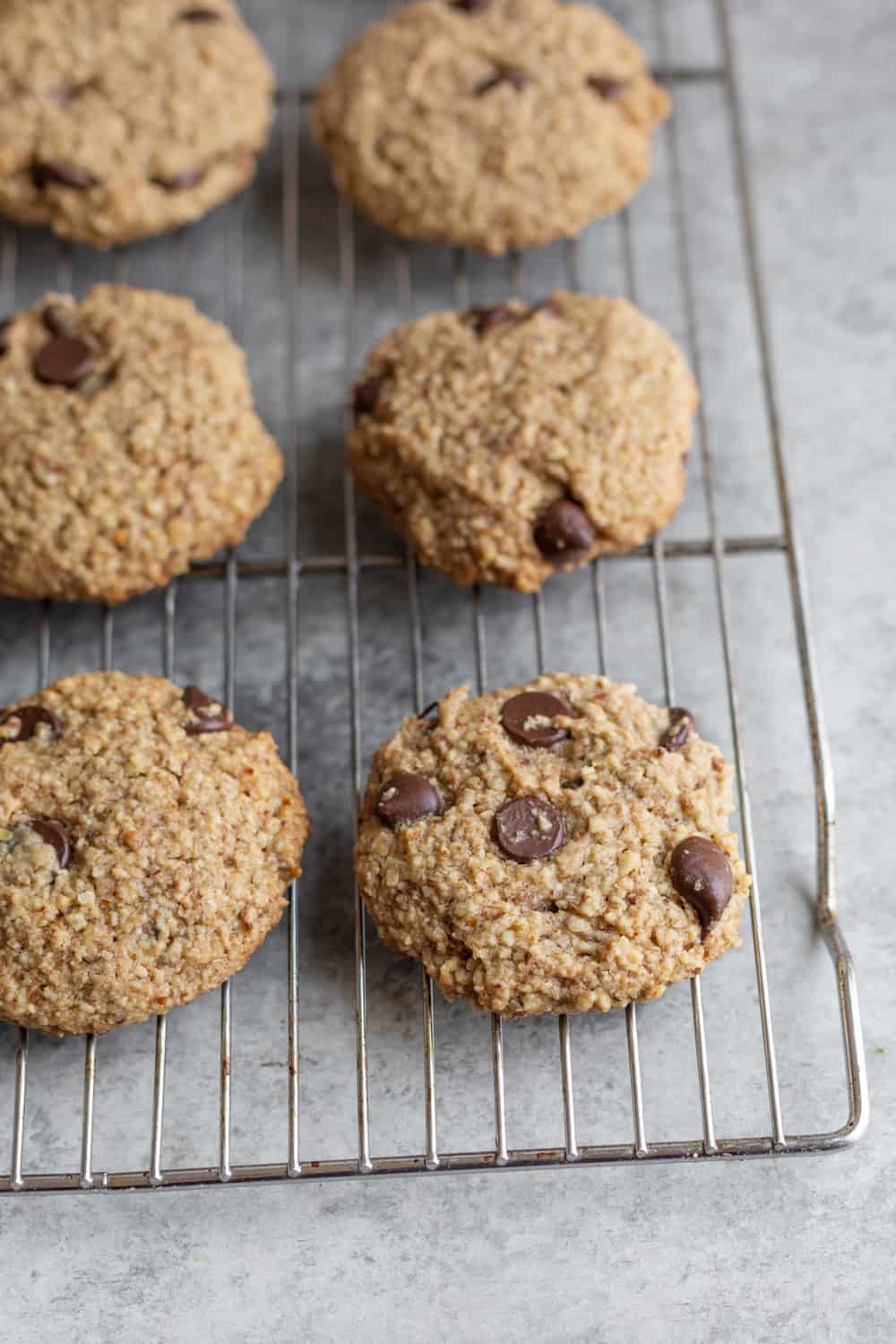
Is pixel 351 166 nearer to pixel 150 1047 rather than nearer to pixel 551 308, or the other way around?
pixel 551 308

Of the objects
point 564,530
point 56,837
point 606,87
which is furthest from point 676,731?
point 606,87

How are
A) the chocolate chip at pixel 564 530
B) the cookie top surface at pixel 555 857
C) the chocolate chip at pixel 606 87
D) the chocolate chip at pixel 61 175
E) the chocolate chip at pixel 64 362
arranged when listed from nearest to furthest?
1. the cookie top surface at pixel 555 857
2. the chocolate chip at pixel 564 530
3. the chocolate chip at pixel 64 362
4. the chocolate chip at pixel 61 175
5. the chocolate chip at pixel 606 87

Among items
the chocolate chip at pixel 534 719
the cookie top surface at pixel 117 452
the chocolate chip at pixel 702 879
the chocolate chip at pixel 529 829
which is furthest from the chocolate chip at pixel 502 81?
the chocolate chip at pixel 702 879

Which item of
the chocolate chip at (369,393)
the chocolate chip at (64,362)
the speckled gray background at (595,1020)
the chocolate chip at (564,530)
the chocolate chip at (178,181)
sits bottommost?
the speckled gray background at (595,1020)

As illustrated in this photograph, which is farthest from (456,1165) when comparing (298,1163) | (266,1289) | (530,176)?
(530,176)

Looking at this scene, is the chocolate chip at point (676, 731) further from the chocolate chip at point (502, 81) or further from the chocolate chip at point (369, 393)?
the chocolate chip at point (502, 81)

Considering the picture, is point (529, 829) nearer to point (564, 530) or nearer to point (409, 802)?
point (409, 802)
